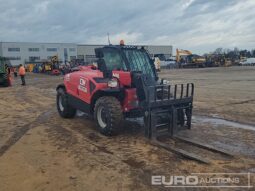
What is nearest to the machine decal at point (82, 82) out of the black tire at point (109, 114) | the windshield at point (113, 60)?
the windshield at point (113, 60)

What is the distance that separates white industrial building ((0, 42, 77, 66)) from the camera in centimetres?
8888

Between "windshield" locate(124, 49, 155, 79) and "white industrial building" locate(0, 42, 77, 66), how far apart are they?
8300 centimetres

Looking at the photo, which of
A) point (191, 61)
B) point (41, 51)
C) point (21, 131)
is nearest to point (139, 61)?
point (21, 131)

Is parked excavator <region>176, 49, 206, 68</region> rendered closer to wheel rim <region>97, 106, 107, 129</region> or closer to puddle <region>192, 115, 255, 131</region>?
puddle <region>192, 115, 255, 131</region>

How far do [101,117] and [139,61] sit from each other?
178cm

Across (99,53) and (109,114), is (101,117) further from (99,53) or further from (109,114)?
(99,53)

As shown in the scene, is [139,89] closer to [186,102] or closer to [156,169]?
[186,102]

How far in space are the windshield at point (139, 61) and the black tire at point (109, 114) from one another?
1.10m

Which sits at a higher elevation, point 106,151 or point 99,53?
point 99,53

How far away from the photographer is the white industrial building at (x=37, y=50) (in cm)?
8888

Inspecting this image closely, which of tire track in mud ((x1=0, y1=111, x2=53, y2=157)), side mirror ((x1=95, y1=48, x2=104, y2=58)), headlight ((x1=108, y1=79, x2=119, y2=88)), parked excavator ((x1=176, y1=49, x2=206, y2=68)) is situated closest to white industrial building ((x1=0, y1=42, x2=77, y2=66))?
parked excavator ((x1=176, y1=49, x2=206, y2=68))

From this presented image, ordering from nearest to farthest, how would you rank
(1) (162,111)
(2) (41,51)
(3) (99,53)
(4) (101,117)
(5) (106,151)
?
1. (5) (106,151)
2. (1) (162,111)
3. (4) (101,117)
4. (3) (99,53)
5. (2) (41,51)

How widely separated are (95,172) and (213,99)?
929 centimetres

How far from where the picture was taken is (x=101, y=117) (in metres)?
7.41
